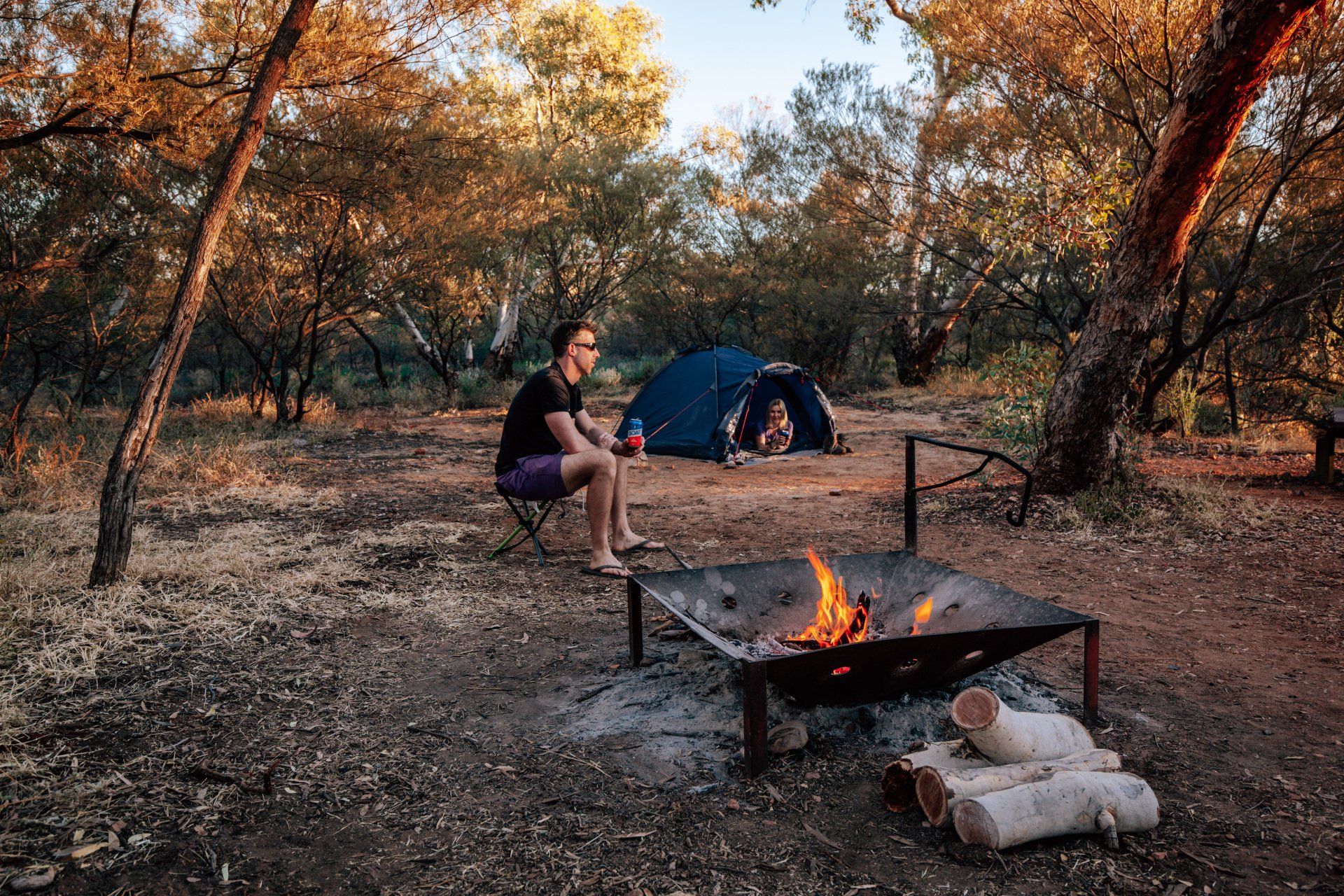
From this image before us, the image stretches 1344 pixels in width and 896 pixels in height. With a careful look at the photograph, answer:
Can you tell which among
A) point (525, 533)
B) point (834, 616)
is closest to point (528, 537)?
point (525, 533)

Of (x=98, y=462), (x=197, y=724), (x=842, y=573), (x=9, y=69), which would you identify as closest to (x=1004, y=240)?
(x=842, y=573)

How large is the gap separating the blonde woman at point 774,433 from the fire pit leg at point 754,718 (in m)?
8.09

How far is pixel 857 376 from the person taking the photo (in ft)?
63.3

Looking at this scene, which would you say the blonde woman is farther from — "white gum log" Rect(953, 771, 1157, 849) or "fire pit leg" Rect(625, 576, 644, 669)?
"white gum log" Rect(953, 771, 1157, 849)

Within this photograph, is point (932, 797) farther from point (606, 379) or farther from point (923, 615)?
point (606, 379)

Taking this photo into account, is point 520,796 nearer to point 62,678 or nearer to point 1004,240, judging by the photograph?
point 62,678

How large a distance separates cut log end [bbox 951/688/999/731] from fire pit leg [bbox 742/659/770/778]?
1.94 ft

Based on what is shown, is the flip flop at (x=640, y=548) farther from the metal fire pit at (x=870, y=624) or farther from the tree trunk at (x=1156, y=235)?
the tree trunk at (x=1156, y=235)

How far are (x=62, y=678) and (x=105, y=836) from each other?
130 centimetres

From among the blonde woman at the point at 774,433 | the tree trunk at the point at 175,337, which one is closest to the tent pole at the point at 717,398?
the blonde woman at the point at 774,433

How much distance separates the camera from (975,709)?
2.55m

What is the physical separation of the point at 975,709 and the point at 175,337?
4.31 meters

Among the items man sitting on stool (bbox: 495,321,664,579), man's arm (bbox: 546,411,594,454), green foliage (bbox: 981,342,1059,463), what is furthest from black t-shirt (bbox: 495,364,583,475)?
green foliage (bbox: 981,342,1059,463)

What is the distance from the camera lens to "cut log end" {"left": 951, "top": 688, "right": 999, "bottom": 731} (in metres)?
2.51
